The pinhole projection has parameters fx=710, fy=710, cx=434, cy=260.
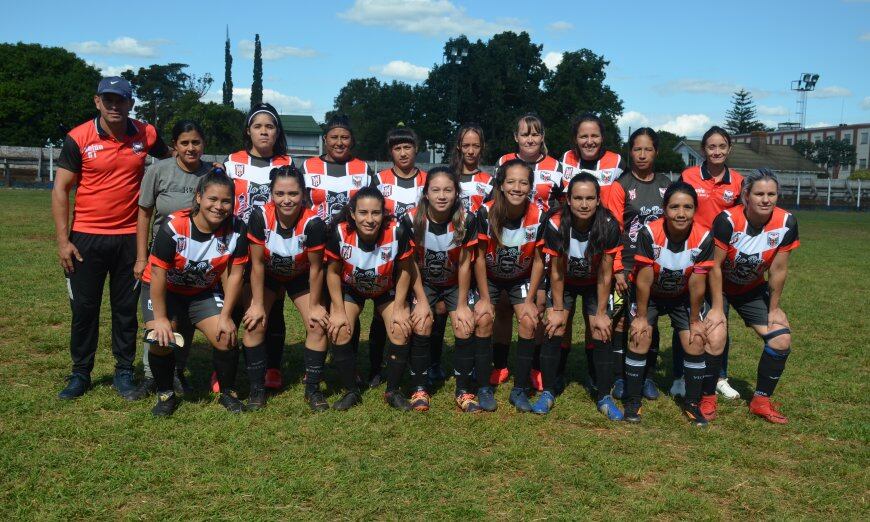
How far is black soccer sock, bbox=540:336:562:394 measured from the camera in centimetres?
525

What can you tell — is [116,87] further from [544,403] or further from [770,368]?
[770,368]

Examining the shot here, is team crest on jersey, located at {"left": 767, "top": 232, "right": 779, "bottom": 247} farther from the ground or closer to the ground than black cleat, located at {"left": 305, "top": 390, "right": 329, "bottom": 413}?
farther from the ground

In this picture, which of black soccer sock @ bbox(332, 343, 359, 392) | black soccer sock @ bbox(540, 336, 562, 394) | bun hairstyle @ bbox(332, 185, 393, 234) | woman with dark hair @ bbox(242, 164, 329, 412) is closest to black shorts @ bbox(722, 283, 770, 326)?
black soccer sock @ bbox(540, 336, 562, 394)

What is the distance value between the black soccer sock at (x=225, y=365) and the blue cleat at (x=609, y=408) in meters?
2.64

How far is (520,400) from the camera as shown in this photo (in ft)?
17.2

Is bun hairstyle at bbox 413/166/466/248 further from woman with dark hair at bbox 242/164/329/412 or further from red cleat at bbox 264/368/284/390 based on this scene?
red cleat at bbox 264/368/284/390

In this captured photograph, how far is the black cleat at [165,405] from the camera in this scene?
472 centimetres

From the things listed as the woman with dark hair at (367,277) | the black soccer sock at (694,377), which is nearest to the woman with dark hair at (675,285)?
the black soccer sock at (694,377)

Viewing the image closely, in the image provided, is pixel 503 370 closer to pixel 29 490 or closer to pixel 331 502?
pixel 331 502

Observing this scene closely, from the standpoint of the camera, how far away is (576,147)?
573cm

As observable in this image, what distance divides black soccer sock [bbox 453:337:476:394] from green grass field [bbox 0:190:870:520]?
7.8 inches

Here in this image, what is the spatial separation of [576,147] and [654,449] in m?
2.47

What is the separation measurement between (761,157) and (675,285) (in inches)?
2542

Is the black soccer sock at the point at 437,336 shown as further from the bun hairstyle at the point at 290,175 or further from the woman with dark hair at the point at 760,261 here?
the woman with dark hair at the point at 760,261
